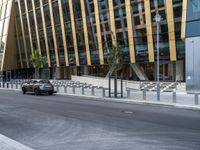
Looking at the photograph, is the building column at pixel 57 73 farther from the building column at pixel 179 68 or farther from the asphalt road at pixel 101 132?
the asphalt road at pixel 101 132

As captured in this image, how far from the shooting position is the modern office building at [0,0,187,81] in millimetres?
39281

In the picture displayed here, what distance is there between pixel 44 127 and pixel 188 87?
62.8ft

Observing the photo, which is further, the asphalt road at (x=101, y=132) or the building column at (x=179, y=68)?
the building column at (x=179, y=68)

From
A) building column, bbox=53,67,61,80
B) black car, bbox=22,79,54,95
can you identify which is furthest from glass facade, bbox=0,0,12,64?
black car, bbox=22,79,54,95

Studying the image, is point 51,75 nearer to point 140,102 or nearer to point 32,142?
point 140,102

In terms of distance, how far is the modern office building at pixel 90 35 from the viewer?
39.3 m

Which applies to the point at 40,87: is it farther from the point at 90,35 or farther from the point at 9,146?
the point at 9,146

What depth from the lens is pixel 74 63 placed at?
2108 inches

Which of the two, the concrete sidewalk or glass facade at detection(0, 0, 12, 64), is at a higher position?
glass facade at detection(0, 0, 12, 64)

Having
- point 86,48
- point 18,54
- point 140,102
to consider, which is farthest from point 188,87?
point 18,54

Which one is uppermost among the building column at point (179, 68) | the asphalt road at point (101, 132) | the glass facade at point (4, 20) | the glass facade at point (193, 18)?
the glass facade at point (4, 20)

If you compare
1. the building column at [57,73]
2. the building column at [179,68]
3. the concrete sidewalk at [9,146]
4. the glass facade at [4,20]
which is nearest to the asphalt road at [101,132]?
the concrete sidewalk at [9,146]

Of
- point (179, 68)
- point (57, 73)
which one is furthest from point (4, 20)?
point (179, 68)

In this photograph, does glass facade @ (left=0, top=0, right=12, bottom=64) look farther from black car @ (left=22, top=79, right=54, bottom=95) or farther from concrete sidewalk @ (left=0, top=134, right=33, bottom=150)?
concrete sidewalk @ (left=0, top=134, right=33, bottom=150)
